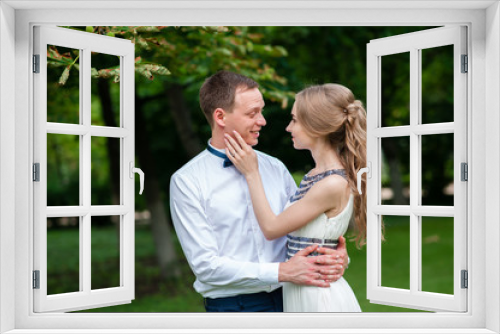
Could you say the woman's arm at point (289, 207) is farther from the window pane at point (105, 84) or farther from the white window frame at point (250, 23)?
the window pane at point (105, 84)

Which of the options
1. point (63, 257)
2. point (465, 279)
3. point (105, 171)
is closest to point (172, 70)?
point (465, 279)

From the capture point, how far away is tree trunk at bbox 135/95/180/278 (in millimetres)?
7484

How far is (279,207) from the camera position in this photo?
9.93 ft

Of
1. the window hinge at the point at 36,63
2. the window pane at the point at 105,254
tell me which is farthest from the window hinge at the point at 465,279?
the window pane at the point at 105,254

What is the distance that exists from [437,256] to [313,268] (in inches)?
293

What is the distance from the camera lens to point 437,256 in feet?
31.3

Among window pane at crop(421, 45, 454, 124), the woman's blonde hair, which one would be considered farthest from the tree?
window pane at crop(421, 45, 454, 124)

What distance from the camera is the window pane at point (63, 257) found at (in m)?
8.05

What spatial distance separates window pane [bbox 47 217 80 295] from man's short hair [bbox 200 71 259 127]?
2.77 metres

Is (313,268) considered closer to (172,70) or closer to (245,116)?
(245,116)

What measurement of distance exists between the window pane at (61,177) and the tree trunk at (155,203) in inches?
166

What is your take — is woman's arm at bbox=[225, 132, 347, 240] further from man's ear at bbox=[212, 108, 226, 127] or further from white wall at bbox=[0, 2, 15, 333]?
white wall at bbox=[0, 2, 15, 333]

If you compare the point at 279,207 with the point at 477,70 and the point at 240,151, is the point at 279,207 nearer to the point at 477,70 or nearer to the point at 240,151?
the point at 240,151

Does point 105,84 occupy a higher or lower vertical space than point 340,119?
higher
